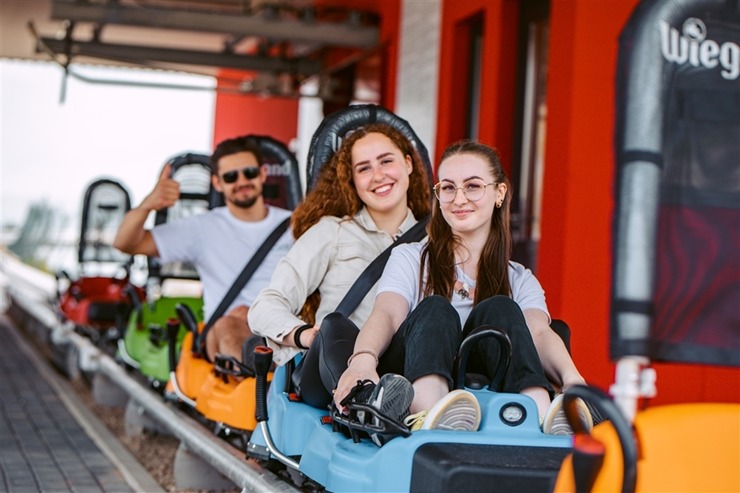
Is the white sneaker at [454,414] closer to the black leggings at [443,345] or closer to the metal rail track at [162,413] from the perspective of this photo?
the black leggings at [443,345]

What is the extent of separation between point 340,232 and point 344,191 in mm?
146

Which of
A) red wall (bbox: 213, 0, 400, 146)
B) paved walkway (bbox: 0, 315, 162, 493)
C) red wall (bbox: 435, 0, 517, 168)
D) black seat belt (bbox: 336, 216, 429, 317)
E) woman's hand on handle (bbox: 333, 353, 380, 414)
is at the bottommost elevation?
paved walkway (bbox: 0, 315, 162, 493)

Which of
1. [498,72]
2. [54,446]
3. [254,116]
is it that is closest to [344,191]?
[54,446]

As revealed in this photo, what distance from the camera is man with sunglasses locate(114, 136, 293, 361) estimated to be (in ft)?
17.0

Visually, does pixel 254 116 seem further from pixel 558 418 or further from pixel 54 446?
pixel 558 418

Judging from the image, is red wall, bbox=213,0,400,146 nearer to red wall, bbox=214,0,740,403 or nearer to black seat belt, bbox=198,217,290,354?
red wall, bbox=214,0,740,403

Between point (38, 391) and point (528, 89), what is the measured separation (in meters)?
3.73

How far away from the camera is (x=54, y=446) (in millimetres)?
5906

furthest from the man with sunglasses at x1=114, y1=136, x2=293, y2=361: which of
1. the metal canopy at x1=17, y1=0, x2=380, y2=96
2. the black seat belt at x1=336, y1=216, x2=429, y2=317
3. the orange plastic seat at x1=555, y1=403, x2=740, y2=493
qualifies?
the metal canopy at x1=17, y1=0, x2=380, y2=96

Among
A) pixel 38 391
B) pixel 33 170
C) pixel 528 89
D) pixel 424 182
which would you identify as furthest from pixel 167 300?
pixel 33 170

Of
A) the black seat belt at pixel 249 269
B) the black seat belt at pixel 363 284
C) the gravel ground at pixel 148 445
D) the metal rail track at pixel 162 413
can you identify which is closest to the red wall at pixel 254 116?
the metal rail track at pixel 162 413

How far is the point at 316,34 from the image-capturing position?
1141cm

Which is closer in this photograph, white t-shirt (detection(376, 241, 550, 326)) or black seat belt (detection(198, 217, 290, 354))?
white t-shirt (detection(376, 241, 550, 326))

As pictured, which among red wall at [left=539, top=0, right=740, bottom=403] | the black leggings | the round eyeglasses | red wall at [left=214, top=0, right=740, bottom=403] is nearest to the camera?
the black leggings
